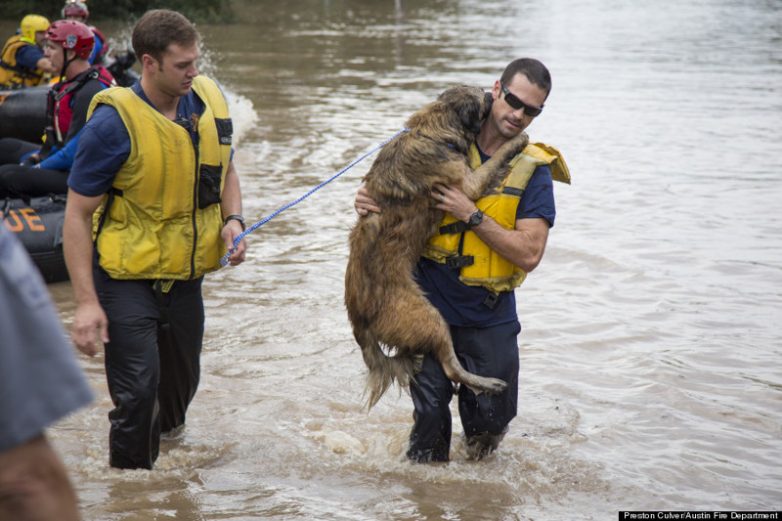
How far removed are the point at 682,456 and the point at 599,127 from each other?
1080 centimetres

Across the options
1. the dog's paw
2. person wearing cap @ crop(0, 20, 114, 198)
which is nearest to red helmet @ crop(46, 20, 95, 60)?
person wearing cap @ crop(0, 20, 114, 198)

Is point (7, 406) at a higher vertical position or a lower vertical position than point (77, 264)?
higher

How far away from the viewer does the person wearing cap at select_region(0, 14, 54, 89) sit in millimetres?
11609

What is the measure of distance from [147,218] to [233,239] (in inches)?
16.0

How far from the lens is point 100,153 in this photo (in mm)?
4477

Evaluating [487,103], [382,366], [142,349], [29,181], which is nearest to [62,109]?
[29,181]

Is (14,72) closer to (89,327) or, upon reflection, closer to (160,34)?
(160,34)

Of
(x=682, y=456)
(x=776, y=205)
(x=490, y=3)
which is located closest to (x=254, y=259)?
(x=682, y=456)

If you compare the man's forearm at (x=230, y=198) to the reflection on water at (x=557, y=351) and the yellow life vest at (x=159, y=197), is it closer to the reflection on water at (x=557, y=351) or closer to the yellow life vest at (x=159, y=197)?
the yellow life vest at (x=159, y=197)

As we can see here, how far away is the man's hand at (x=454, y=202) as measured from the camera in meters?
4.60

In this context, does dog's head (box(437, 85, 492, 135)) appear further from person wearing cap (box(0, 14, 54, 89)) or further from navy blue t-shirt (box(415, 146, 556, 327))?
person wearing cap (box(0, 14, 54, 89))

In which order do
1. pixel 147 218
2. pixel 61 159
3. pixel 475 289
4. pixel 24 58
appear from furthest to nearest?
pixel 24 58 → pixel 61 159 → pixel 475 289 → pixel 147 218

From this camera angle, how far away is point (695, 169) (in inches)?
511

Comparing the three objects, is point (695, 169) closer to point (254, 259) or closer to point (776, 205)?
point (776, 205)
